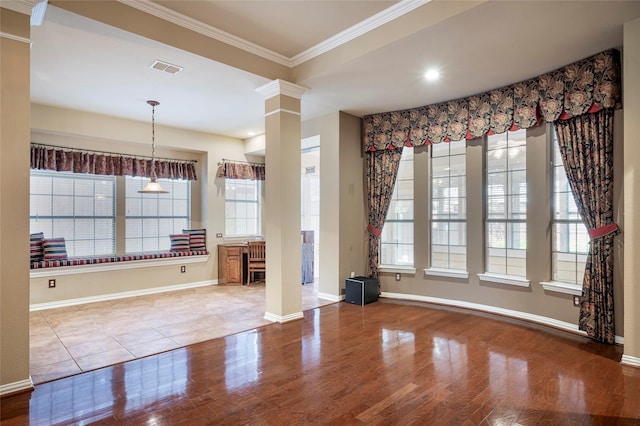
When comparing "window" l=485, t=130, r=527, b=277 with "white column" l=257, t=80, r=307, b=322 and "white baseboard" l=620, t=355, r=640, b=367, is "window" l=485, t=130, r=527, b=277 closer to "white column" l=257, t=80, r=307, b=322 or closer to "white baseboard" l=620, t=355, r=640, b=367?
"white baseboard" l=620, t=355, r=640, b=367

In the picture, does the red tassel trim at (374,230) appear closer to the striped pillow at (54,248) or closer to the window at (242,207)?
the window at (242,207)

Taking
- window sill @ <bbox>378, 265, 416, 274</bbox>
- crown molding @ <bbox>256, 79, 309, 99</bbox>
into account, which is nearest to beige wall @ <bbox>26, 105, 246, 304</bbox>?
crown molding @ <bbox>256, 79, 309, 99</bbox>

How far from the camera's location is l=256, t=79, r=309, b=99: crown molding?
14.2ft

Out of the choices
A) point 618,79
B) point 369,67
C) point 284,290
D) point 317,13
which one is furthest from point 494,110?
point 284,290

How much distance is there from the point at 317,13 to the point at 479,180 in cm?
307

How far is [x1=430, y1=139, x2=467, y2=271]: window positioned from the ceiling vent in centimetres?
365

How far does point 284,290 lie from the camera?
447 centimetres

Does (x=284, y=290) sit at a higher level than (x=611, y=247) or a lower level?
lower

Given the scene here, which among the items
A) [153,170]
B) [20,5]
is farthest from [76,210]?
[20,5]

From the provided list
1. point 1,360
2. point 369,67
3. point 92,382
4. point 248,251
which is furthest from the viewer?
point 248,251

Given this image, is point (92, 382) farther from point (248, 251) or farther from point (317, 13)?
point (248, 251)

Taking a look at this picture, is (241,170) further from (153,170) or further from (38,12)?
(38,12)

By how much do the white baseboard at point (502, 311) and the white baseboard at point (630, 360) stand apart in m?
0.54

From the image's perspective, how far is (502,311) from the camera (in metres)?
4.73
